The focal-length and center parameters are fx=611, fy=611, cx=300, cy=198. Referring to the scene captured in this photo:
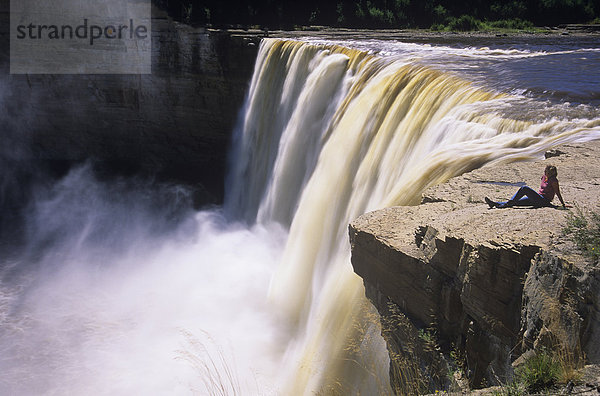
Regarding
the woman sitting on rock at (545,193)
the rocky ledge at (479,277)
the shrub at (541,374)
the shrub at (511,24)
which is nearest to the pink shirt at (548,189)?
the woman sitting on rock at (545,193)

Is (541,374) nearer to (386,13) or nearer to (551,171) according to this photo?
(551,171)

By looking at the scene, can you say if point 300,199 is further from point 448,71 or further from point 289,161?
point 448,71

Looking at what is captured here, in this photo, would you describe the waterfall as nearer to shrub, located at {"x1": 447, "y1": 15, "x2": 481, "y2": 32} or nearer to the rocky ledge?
the rocky ledge

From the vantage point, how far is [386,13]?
2367 cm

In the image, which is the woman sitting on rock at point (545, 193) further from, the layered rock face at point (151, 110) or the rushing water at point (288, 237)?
the layered rock face at point (151, 110)

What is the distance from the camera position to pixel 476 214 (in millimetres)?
4734

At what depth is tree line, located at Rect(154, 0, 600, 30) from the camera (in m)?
21.8

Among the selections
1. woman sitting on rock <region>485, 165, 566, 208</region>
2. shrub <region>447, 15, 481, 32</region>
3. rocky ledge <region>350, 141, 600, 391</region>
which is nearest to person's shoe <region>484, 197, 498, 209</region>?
rocky ledge <region>350, 141, 600, 391</region>

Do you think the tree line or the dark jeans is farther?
the tree line

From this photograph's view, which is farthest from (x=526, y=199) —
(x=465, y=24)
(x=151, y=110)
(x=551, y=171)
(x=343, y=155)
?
(x=465, y=24)

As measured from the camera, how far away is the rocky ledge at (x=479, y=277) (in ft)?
11.7

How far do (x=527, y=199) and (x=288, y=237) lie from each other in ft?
21.4

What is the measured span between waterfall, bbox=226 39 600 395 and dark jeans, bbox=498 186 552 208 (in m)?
1.61

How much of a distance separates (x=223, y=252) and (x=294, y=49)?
4.90 meters
